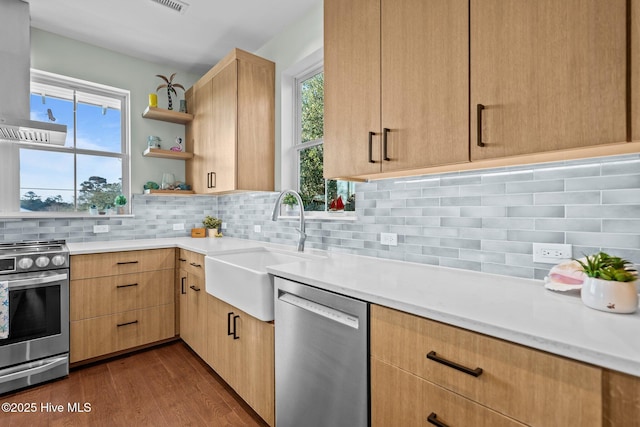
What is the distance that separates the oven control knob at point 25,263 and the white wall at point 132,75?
122cm

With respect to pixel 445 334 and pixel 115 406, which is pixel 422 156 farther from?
pixel 115 406

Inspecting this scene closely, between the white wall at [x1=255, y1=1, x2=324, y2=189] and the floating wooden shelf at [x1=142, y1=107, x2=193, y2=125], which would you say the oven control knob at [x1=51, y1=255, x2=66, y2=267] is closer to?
the floating wooden shelf at [x1=142, y1=107, x2=193, y2=125]

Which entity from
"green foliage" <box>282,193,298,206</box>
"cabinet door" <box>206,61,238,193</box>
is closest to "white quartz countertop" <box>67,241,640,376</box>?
"green foliage" <box>282,193,298,206</box>

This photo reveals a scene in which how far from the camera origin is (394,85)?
1429mm

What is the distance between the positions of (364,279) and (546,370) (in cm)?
69

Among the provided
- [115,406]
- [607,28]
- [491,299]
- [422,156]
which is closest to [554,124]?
[607,28]

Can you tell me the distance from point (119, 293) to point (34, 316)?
524 mm

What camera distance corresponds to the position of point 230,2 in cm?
238

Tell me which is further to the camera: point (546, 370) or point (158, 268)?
point (158, 268)

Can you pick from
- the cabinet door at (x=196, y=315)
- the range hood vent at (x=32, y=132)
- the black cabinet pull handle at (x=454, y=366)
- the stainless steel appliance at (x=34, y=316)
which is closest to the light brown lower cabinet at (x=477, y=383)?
the black cabinet pull handle at (x=454, y=366)

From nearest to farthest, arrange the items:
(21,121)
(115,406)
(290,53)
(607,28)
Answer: (607,28) < (115,406) < (21,121) < (290,53)

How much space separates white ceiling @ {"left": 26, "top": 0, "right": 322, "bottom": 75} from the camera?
7.93 feet

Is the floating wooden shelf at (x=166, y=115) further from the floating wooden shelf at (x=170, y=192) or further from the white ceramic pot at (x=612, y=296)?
the white ceramic pot at (x=612, y=296)

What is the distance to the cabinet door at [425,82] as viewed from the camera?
46.6 inches
